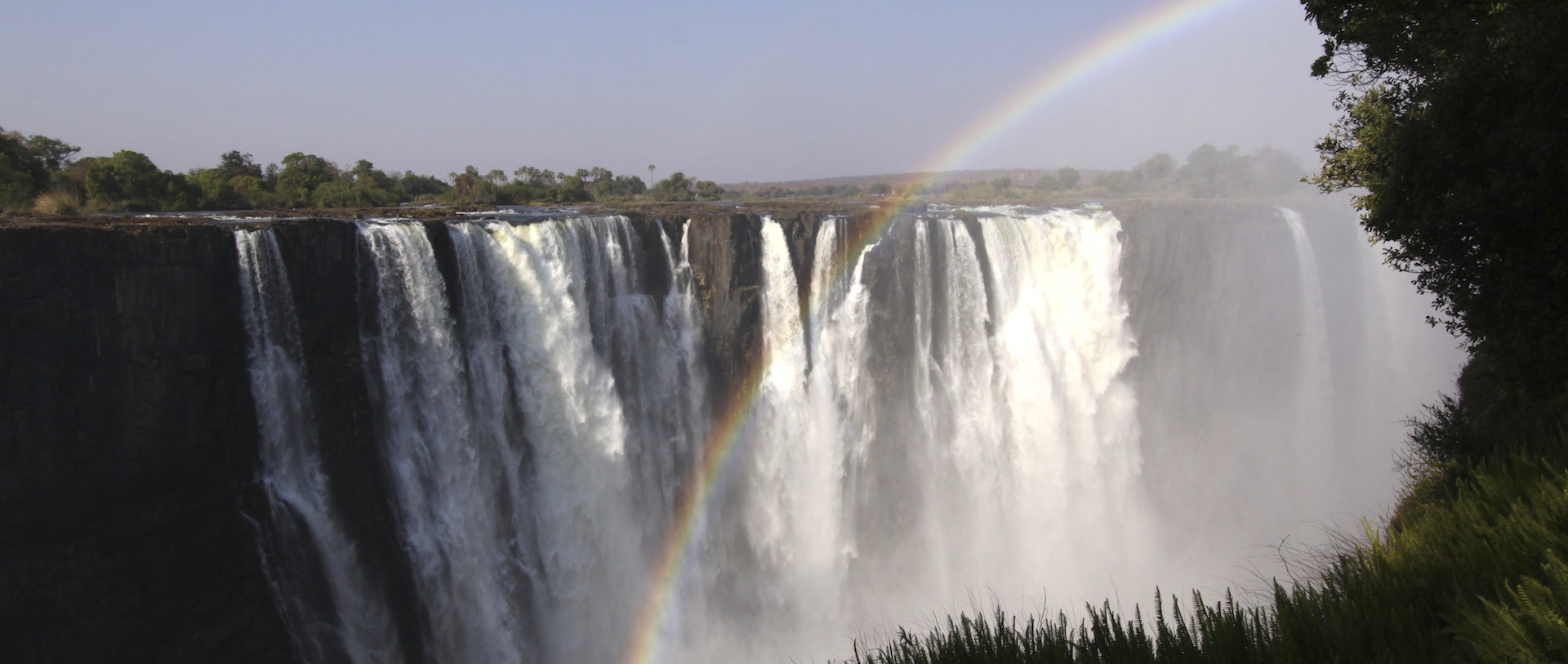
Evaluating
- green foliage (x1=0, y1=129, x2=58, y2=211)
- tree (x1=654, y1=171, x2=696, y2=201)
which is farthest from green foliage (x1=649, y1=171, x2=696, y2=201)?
green foliage (x1=0, y1=129, x2=58, y2=211)

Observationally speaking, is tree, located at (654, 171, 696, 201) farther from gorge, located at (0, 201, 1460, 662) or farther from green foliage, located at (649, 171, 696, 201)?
gorge, located at (0, 201, 1460, 662)

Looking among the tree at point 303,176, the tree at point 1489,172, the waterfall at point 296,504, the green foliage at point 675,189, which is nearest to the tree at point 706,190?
the green foliage at point 675,189

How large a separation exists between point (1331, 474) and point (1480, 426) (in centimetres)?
1653

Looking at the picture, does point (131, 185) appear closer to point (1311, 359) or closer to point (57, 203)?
point (57, 203)

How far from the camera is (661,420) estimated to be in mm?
17859

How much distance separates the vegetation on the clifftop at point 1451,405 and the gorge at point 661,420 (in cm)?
1010

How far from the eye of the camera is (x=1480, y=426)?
864 centimetres

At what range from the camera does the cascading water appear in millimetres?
14383

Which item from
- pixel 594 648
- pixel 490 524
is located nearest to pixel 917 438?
pixel 594 648

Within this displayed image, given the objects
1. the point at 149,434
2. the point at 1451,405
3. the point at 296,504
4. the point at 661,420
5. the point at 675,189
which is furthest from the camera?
the point at 675,189

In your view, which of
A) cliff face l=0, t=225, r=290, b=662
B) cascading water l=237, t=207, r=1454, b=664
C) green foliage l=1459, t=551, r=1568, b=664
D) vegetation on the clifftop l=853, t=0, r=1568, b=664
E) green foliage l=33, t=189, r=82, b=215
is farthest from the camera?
green foliage l=33, t=189, r=82, b=215

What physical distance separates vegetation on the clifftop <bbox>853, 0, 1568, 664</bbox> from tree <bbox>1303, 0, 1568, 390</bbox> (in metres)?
0.01

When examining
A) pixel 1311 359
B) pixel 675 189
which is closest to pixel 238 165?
pixel 675 189

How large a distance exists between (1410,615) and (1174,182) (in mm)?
42020
